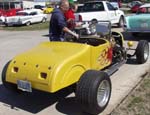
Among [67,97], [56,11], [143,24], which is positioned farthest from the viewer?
[143,24]

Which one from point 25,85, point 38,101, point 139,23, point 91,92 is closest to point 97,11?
point 139,23

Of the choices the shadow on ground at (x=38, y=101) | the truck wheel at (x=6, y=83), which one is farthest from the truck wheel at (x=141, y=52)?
the truck wheel at (x=6, y=83)

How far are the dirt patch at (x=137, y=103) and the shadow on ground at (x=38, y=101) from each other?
709 millimetres

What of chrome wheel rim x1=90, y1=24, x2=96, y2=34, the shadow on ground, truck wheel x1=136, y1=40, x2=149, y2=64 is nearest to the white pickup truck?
truck wheel x1=136, y1=40, x2=149, y2=64

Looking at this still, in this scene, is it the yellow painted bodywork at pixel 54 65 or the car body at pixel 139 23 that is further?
the car body at pixel 139 23

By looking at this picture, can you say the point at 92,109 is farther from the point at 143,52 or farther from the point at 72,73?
the point at 143,52

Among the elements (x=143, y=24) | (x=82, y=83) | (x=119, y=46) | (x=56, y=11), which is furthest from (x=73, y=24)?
(x=143, y=24)

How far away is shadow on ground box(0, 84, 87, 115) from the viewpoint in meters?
5.87

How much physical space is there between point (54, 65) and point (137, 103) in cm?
162

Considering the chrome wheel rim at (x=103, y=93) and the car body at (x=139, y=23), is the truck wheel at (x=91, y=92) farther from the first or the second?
the car body at (x=139, y=23)

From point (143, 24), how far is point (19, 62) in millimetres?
8113

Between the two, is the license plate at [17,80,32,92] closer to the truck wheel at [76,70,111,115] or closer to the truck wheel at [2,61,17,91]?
the truck wheel at [2,61,17,91]

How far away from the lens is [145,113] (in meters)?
5.45

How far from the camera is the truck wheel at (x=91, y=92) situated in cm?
523
